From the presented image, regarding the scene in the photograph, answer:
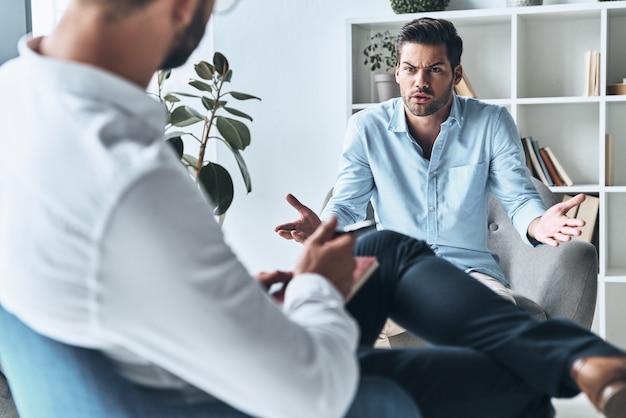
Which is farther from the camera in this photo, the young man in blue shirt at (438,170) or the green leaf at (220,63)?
the green leaf at (220,63)

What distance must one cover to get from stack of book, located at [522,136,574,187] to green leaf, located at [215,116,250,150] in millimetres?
1264

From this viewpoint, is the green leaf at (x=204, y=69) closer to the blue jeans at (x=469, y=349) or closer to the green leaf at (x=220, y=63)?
the green leaf at (x=220, y=63)

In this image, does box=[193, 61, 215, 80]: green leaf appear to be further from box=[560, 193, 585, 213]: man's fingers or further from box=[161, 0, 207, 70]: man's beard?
box=[161, 0, 207, 70]: man's beard

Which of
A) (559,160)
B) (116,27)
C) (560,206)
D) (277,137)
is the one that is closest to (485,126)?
(560,206)

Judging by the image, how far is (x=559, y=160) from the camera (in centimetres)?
409

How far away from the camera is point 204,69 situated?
3.91 m

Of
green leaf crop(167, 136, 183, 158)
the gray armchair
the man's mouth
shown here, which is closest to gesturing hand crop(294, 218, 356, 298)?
the gray armchair

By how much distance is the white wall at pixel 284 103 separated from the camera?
14.2ft

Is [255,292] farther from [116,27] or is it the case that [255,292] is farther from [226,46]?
[226,46]

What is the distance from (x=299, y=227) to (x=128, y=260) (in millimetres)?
1405

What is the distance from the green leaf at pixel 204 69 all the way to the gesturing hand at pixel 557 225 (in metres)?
1.92

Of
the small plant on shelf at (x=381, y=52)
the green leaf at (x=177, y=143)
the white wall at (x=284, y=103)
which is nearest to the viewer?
the green leaf at (x=177, y=143)

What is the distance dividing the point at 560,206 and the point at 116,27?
5.42 ft

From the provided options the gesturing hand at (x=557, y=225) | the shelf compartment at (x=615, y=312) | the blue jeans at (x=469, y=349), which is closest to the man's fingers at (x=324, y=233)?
the blue jeans at (x=469, y=349)
